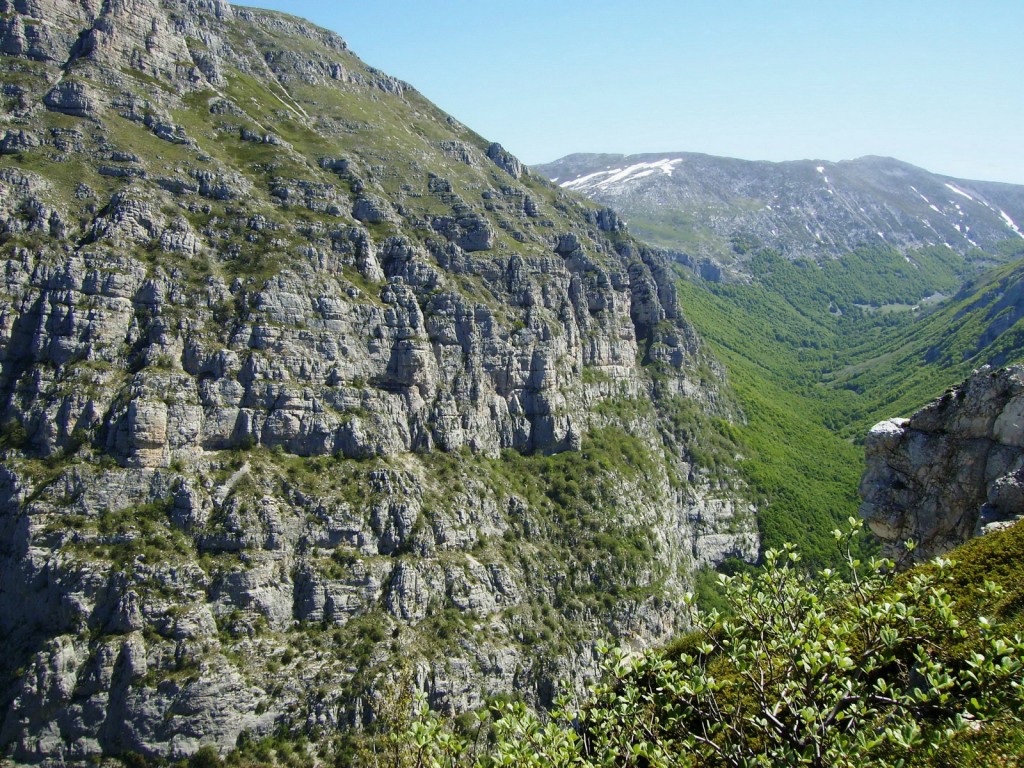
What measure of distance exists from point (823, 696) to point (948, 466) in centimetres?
2911

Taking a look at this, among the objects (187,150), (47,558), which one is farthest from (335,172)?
(47,558)

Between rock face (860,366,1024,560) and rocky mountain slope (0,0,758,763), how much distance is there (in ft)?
152

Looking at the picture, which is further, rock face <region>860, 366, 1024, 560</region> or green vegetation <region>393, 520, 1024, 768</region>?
rock face <region>860, 366, 1024, 560</region>

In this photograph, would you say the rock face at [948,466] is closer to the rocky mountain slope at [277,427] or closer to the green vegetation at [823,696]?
the green vegetation at [823,696]

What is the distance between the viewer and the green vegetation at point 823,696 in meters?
10.9

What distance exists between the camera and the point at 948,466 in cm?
3450

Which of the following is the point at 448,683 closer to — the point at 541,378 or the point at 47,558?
the point at 47,558

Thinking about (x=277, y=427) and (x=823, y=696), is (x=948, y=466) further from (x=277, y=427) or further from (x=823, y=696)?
(x=277, y=427)

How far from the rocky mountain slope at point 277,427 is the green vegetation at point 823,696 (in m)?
51.4

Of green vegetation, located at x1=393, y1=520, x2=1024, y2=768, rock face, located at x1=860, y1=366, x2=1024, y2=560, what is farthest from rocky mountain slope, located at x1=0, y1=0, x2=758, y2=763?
green vegetation, located at x1=393, y1=520, x2=1024, y2=768

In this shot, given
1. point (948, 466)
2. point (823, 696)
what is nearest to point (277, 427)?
point (948, 466)

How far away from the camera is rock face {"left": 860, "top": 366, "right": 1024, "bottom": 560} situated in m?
32.3

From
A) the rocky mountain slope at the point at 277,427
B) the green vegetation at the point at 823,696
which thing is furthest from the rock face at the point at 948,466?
the rocky mountain slope at the point at 277,427

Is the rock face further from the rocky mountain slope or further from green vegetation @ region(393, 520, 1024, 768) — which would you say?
the rocky mountain slope
